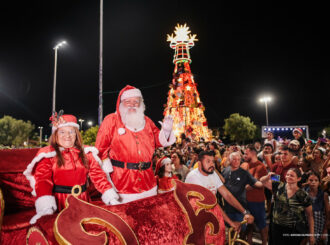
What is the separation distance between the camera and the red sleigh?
1.26 metres

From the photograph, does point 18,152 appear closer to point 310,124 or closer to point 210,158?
point 210,158

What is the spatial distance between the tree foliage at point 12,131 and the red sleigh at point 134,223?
163ft

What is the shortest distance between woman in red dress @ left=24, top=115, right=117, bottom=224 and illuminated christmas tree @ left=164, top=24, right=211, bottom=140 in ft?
77.3

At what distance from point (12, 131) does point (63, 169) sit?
52332 millimetres

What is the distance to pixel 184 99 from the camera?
89.2 feet

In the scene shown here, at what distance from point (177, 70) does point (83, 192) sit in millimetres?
26173

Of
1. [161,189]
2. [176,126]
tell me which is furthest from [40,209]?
[176,126]

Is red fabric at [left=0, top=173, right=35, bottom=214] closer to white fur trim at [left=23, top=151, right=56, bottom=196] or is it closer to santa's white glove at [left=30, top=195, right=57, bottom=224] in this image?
white fur trim at [left=23, top=151, right=56, bottom=196]

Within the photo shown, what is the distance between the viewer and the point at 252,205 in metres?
4.55

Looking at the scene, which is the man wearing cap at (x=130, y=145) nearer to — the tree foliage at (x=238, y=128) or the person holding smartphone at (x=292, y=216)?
the person holding smartphone at (x=292, y=216)

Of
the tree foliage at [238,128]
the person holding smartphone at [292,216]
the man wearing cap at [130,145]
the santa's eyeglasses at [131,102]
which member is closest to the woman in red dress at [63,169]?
the man wearing cap at [130,145]

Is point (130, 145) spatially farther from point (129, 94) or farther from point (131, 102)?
point (129, 94)

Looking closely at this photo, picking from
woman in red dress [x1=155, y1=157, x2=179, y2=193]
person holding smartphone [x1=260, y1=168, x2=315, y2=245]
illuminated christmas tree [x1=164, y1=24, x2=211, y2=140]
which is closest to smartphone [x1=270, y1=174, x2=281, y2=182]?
person holding smartphone [x1=260, y1=168, x2=315, y2=245]

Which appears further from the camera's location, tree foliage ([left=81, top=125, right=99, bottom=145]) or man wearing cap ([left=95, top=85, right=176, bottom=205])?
tree foliage ([left=81, top=125, right=99, bottom=145])
